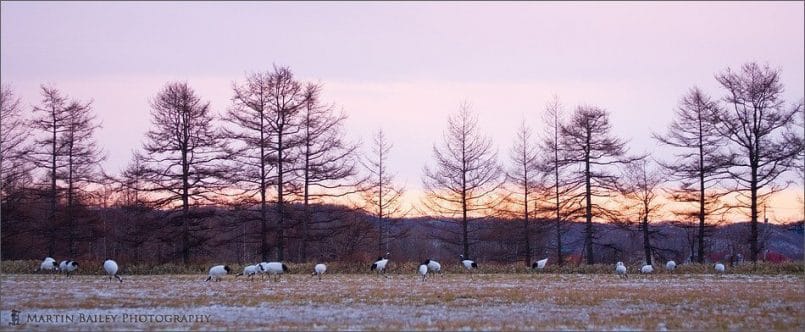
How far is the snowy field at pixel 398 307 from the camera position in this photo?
634 inches

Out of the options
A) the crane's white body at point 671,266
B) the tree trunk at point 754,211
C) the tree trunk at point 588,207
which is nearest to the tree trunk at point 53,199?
the tree trunk at point 588,207

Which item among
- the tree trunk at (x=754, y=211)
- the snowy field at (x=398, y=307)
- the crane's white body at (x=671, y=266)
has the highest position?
the tree trunk at (x=754, y=211)

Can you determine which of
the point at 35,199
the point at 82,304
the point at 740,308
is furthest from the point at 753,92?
the point at 35,199

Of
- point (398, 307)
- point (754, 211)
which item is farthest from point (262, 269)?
point (754, 211)

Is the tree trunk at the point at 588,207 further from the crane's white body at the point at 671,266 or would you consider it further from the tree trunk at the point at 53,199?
the tree trunk at the point at 53,199

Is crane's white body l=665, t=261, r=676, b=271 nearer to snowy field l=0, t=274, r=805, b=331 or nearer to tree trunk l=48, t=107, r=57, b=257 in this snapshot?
snowy field l=0, t=274, r=805, b=331

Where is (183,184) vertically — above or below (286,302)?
above

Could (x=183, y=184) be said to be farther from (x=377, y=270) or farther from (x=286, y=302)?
(x=286, y=302)

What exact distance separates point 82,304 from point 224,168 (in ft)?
87.9

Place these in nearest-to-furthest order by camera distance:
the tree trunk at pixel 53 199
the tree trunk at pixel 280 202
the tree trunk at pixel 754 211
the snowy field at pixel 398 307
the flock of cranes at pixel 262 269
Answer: the snowy field at pixel 398 307
the flock of cranes at pixel 262 269
the tree trunk at pixel 754 211
the tree trunk at pixel 280 202
the tree trunk at pixel 53 199

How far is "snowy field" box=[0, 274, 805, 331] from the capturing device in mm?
16094

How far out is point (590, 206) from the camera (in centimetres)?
4678

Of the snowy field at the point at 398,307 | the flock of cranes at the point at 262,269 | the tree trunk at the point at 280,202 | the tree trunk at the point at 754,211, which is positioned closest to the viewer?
the snowy field at the point at 398,307

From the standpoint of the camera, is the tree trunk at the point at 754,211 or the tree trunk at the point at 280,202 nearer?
the tree trunk at the point at 754,211
